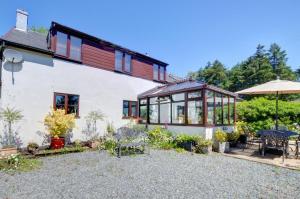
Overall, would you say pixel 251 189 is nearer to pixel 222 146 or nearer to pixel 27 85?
pixel 222 146

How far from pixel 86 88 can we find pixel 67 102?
145 cm

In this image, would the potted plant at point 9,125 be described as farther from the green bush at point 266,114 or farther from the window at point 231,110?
the green bush at point 266,114

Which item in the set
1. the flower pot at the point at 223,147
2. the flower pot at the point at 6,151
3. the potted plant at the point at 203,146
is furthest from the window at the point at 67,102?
the flower pot at the point at 223,147

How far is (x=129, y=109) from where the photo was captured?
583 inches

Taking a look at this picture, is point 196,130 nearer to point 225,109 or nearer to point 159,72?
point 225,109

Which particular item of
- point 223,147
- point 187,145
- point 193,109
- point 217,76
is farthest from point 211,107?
point 217,76

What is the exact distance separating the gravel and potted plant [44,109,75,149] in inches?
73.7

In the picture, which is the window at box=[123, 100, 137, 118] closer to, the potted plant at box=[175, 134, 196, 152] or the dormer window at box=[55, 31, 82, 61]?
the dormer window at box=[55, 31, 82, 61]

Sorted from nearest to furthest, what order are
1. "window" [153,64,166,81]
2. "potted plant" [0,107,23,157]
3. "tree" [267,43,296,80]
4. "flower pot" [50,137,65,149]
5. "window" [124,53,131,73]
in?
"potted plant" [0,107,23,157]
"flower pot" [50,137,65,149]
"window" [124,53,131,73]
"window" [153,64,166,81]
"tree" [267,43,296,80]

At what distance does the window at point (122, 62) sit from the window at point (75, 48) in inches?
111

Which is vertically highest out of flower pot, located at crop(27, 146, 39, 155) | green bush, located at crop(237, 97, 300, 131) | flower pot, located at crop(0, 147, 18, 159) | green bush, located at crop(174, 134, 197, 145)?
green bush, located at crop(237, 97, 300, 131)

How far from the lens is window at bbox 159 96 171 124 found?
42.1 feet

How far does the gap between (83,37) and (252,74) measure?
40622 millimetres

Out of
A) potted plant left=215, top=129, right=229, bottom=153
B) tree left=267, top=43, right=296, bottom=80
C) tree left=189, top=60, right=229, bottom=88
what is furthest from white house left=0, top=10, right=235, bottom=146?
tree left=267, top=43, right=296, bottom=80
